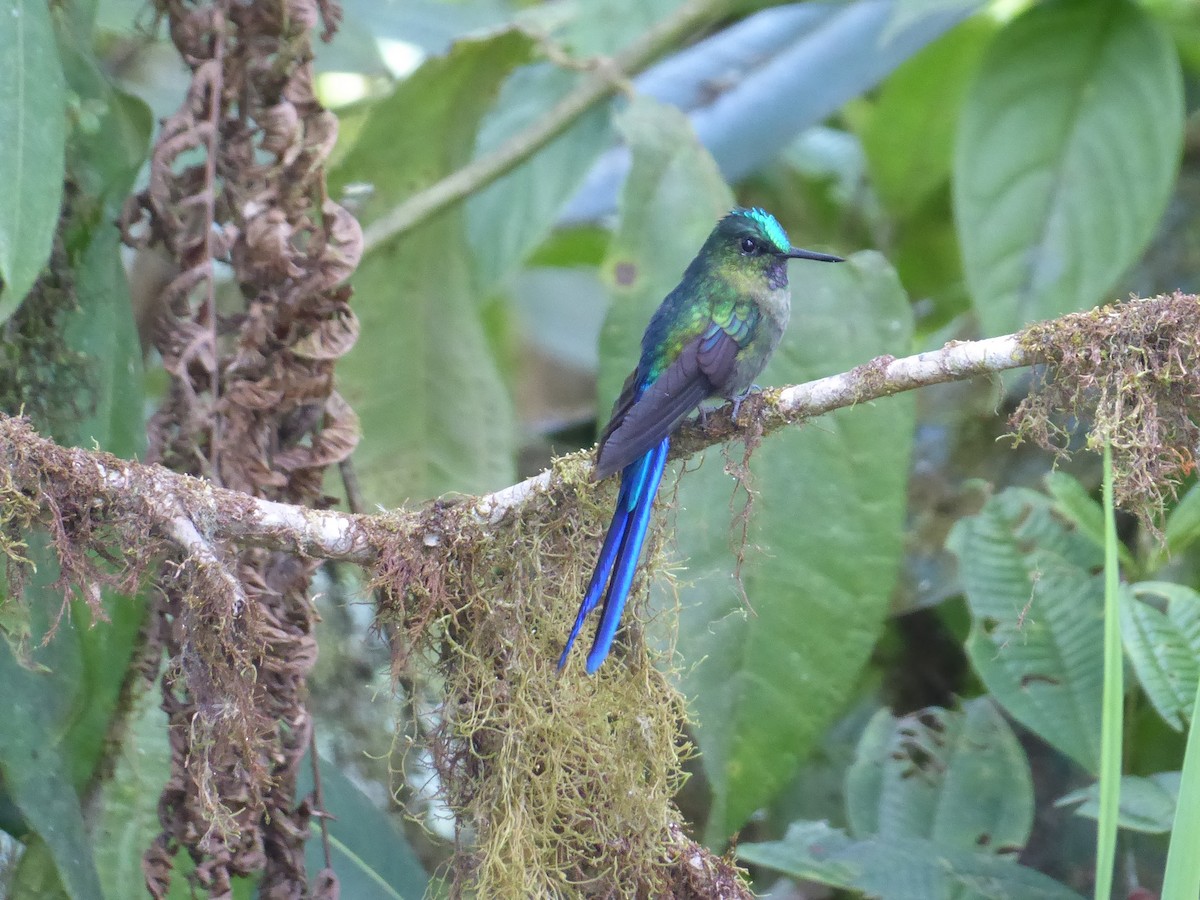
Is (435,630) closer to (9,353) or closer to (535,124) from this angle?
(9,353)

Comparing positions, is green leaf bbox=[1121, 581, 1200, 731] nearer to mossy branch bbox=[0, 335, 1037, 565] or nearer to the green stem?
mossy branch bbox=[0, 335, 1037, 565]

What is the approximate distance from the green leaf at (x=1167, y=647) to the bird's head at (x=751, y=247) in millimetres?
898

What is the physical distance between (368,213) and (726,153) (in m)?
1.09

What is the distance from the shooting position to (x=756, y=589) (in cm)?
266

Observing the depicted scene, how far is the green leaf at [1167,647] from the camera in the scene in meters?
2.29

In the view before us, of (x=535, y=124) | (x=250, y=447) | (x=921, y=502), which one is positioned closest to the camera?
(x=250, y=447)

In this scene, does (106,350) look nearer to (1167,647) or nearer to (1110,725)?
(1110,725)

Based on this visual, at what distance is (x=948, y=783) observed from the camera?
2641 millimetres

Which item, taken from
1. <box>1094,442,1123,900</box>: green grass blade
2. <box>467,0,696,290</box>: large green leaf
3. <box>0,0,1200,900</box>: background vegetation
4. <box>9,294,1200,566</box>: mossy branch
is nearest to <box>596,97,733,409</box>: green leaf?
<box>0,0,1200,900</box>: background vegetation

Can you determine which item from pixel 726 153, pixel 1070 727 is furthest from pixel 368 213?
pixel 1070 727

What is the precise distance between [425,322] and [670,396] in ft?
3.91

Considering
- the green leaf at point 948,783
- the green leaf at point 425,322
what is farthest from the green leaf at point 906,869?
the green leaf at point 425,322

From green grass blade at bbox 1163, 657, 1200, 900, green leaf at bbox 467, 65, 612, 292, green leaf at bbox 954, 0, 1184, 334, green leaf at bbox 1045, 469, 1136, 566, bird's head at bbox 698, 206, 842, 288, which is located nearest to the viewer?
green grass blade at bbox 1163, 657, 1200, 900

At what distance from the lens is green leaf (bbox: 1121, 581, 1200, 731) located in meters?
2.29
